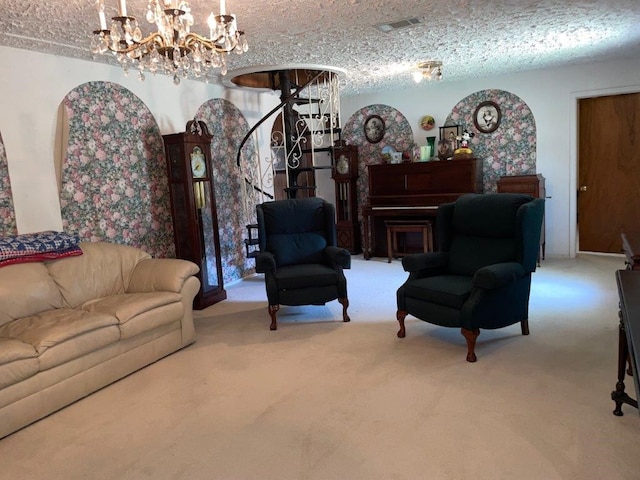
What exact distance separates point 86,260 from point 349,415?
7.66 feet

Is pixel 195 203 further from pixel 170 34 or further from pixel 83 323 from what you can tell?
pixel 170 34

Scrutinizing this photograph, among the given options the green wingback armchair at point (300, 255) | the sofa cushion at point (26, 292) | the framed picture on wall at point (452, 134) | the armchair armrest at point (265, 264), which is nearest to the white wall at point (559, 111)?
the framed picture on wall at point (452, 134)

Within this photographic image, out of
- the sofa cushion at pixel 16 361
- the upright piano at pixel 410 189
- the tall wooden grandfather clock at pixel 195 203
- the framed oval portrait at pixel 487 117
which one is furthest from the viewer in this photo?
the framed oval portrait at pixel 487 117

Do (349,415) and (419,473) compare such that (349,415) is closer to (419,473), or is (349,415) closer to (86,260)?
(419,473)

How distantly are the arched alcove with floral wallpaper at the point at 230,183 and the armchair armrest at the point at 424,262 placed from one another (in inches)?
101

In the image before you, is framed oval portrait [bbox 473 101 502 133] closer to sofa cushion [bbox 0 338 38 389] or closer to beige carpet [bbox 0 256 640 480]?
beige carpet [bbox 0 256 640 480]

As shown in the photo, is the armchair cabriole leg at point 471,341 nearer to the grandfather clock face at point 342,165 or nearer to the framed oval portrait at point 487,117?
the framed oval portrait at point 487,117

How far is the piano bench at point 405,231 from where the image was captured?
6008 mm

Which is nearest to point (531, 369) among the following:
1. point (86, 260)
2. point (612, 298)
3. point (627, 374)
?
point (627, 374)

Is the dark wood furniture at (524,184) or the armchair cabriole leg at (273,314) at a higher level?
the dark wood furniture at (524,184)

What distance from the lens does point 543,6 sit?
10.7 feet

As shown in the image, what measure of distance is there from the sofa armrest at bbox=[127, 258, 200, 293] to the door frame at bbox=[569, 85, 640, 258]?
15.2 ft

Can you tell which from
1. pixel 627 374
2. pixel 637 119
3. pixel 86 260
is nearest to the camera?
pixel 627 374

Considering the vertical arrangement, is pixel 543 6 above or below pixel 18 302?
above
